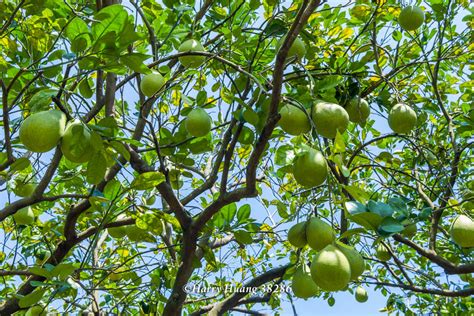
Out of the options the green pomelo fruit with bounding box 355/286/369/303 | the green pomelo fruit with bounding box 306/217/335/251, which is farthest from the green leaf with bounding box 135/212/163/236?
the green pomelo fruit with bounding box 355/286/369/303

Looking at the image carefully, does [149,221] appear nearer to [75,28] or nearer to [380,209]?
[75,28]

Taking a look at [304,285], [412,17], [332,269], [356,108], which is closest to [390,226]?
[332,269]

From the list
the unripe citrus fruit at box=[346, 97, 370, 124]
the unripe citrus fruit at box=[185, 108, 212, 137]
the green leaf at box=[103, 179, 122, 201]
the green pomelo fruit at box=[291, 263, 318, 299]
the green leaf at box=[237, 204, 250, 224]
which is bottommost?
the green pomelo fruit at box=[291, 263, 318, 299]

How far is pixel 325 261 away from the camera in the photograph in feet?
3.79

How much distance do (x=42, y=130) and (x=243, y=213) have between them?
101 centimetres

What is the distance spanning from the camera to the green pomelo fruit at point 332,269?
1.15 metres

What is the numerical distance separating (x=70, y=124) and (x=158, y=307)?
74.1 inches

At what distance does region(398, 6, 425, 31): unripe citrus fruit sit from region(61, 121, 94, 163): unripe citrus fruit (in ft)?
5.63

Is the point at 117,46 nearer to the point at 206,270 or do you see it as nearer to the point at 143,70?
the point at 143,70

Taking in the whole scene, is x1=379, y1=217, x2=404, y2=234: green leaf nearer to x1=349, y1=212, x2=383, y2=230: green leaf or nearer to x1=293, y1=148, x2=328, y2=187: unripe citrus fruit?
x1=349, y1=212, x2=383, y2=230: green leaf

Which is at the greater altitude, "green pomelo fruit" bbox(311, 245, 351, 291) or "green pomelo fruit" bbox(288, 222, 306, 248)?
"green pomelo fruit" bbox(288, 222, 306, 248)

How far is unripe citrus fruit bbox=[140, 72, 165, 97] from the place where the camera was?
6.09 ft

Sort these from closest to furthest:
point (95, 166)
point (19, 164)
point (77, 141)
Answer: point (77, 141) → point (95, 166) → point (19, 164)

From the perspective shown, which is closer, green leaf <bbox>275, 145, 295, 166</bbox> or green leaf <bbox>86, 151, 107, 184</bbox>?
green leaf <bbox>86, 151, 107, 184</bbox>
